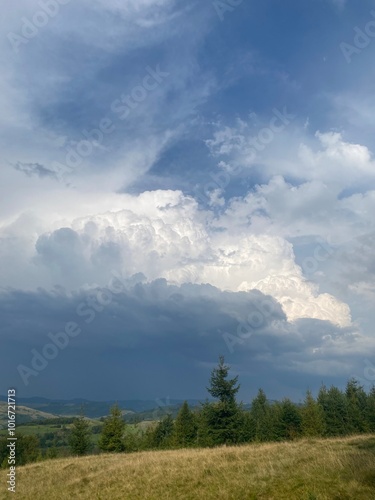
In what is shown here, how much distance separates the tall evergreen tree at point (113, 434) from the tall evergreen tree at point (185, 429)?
39.6 ft

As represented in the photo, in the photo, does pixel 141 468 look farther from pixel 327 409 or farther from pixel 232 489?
pixel 327 409

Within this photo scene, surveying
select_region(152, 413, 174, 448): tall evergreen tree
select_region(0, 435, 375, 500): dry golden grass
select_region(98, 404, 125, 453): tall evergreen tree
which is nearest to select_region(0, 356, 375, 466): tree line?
select_region(98, 404, 125, 453): tall evergreen tree

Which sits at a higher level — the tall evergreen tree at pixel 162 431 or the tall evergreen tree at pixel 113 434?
the tall evergreen tree at pixel 113 434

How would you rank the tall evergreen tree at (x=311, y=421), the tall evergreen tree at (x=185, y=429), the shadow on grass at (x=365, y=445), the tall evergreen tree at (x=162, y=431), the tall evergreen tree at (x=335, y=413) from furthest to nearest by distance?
1. the tall evergreen tree at (x=162, y=431)
2. the tall evergreen tree at (x=185, y=429)
3. the tall evergreen tree at (x=335, y=413)
4. the tall evergreen tree at (x=311, y=421)
5. the shadow on grass at (x=365, y=445)

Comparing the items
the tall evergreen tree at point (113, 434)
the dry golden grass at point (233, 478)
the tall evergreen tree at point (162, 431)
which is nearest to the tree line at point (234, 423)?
the tall evergreen tree at point (113, 434)

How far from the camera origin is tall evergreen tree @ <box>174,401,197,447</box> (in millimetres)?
66812

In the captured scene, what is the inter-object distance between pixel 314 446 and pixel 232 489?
902 cm

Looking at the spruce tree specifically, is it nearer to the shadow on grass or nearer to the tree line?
the tree line

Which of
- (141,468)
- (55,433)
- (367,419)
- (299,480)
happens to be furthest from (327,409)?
(55,433)

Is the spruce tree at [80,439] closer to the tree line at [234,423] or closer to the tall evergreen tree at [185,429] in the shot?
the tree line at [234,423]

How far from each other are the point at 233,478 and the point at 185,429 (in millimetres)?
58779

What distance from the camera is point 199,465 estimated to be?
18688 millimetres

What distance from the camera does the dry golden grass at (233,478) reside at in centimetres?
1247

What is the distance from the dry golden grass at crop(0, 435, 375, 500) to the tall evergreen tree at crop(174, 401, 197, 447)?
47.5 metres
